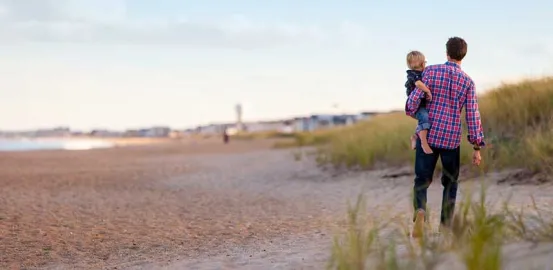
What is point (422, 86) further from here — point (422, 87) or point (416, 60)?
point (416, 60)

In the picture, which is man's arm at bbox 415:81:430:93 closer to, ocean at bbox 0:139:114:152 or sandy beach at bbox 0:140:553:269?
sandy beach at bbox 0:140:553:269

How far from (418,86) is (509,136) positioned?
248 inches

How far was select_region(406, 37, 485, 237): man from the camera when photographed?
5098 millimetres

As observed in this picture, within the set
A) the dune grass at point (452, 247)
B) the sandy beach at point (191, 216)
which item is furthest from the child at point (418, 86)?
the dune grass at point (452, 247)

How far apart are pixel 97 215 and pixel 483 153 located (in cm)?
574

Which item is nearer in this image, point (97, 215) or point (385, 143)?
point (97, 215)

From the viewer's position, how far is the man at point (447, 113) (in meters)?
5.10

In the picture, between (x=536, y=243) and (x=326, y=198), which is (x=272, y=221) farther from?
(x=536, y=243)

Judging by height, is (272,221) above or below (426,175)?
below

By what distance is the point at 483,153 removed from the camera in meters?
10.1

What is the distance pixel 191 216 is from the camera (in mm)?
8688

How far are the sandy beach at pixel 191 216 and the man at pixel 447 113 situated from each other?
1.05 feet

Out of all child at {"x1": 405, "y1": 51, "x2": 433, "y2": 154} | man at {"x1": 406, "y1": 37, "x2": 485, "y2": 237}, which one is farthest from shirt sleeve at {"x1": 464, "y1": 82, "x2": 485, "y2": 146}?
child at {"x1": 405, "y1": 51, "x2": 433, "y2": 154}

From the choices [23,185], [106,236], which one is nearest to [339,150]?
[23,185]
